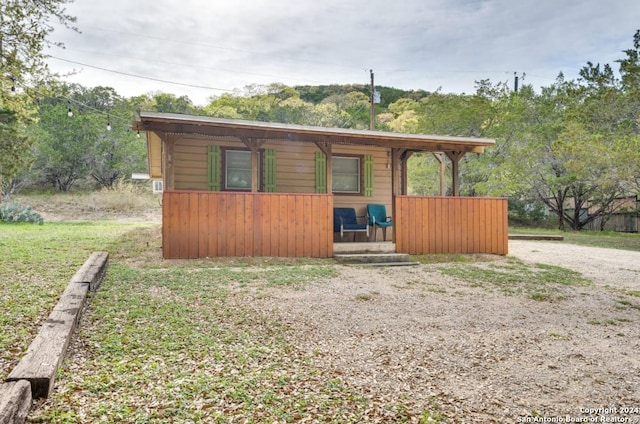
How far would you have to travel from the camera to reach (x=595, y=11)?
8.88m

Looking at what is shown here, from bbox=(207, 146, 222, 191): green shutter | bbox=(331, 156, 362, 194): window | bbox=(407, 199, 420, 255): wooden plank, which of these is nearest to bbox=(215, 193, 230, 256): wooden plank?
bbox=(207, 146, 222, 191): green shutter

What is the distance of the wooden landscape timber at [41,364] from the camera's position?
1619mm

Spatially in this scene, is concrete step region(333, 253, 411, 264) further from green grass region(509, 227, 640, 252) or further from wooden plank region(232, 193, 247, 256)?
green grass region(509, 227, 640, 252)

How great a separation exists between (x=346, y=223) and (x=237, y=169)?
2.47 metres

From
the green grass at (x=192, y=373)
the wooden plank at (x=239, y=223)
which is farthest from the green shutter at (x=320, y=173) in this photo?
the green grass at (x=192, y=373)

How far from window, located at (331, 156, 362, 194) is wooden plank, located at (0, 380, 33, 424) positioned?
7144mm

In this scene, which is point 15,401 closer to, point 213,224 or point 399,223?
point 213,224

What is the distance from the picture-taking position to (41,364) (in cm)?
198

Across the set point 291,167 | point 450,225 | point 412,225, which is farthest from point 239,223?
point 450,225

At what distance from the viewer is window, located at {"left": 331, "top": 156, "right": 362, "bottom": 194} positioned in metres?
8.66

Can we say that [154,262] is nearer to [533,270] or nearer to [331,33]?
[533,270]

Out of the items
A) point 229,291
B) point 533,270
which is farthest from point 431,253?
point 229,291

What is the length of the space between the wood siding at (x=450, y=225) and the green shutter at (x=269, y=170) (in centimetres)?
256

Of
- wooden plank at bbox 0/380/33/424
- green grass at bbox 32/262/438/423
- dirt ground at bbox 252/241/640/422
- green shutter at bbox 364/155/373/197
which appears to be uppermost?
green shutter at bbox 364/155/373/197
